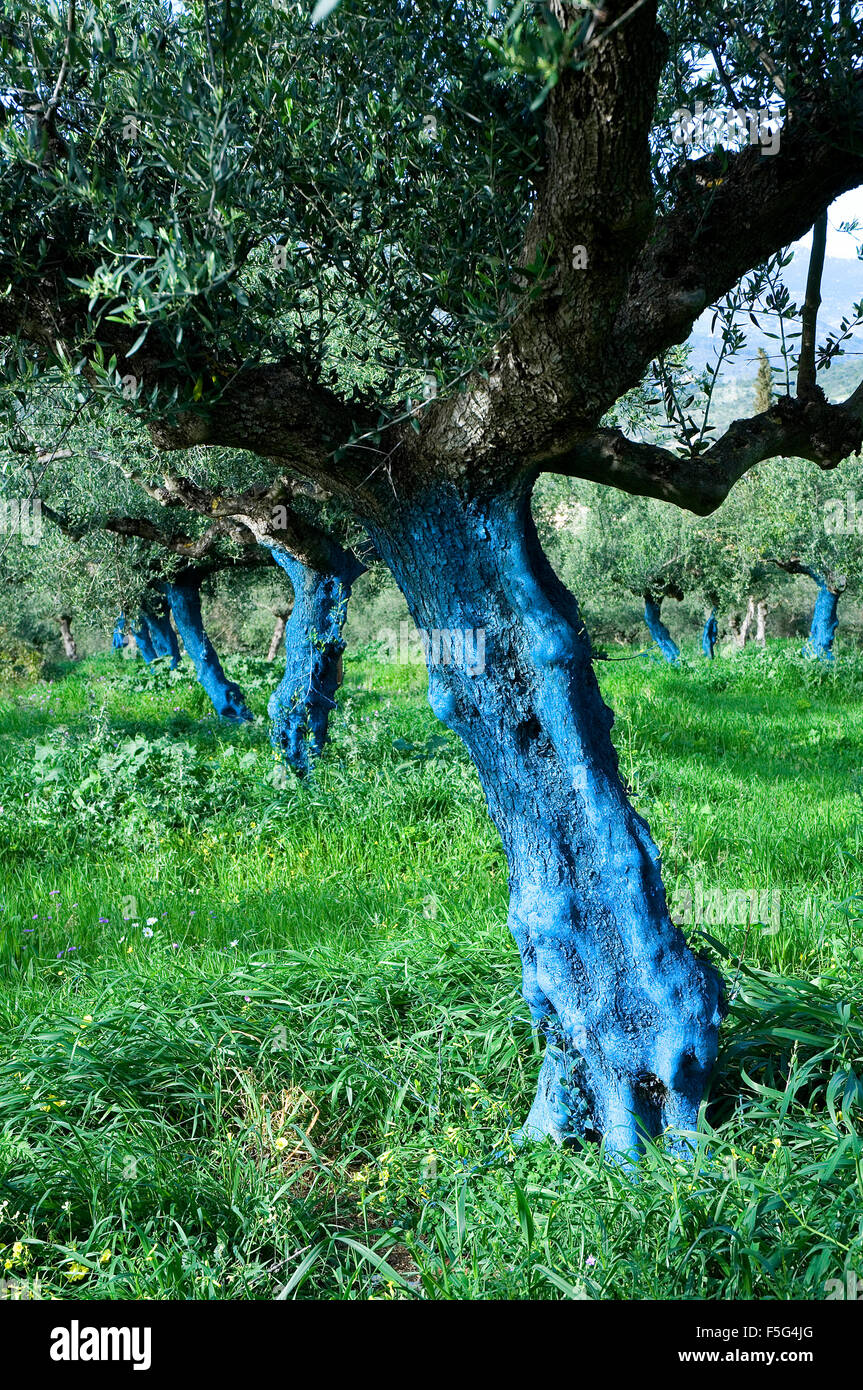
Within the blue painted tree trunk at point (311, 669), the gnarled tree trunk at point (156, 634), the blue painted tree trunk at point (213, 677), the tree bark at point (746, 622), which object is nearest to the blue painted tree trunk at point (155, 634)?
the gnarled tree trunk at point (156, 634)

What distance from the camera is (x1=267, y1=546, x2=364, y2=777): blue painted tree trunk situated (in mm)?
11156

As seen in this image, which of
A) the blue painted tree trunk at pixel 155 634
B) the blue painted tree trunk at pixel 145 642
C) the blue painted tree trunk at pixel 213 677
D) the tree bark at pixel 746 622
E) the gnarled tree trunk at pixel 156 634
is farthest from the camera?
the tree bark at pixel 746 622

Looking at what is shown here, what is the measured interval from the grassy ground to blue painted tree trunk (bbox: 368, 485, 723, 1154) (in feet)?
1.08

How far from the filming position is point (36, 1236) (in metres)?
3.49

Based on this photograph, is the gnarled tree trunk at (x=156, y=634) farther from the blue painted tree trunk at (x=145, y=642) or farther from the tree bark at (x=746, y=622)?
the tree bark at (x=746, y=622)

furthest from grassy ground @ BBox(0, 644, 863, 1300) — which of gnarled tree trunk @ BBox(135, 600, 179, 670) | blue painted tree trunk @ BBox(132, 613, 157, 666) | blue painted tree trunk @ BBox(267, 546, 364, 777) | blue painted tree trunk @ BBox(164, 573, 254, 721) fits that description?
blue painted tree trunk @ BBox(132, 613, 157, 666)

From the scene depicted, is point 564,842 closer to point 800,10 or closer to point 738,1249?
point 738,1249

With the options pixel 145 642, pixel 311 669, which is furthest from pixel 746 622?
pixel 311 669

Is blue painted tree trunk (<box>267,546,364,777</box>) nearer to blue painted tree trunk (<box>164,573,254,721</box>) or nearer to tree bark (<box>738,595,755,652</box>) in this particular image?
blue painted tree trunk (<box>164,573,254,721</box>)

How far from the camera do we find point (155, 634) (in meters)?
31.1

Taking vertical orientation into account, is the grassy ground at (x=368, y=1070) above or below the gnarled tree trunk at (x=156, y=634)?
below

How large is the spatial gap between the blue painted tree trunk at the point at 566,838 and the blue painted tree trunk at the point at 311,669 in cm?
718

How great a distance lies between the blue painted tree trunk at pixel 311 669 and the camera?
36.6ft

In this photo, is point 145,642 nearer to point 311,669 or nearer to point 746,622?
point 311,669
